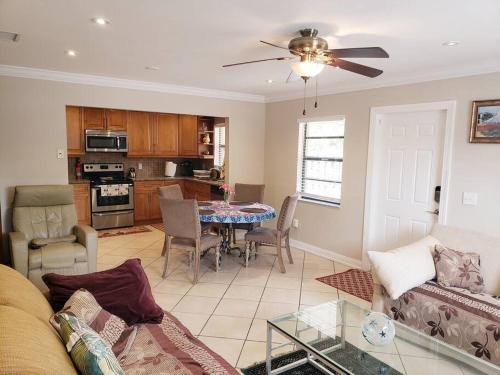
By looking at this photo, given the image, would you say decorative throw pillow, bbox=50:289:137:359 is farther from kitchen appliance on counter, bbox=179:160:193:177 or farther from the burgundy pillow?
kitchen appliance on counter, bbox=179:160:193:177

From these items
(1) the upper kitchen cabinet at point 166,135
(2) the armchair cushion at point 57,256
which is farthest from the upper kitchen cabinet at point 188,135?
(2) the armchair cushion at point 57,256

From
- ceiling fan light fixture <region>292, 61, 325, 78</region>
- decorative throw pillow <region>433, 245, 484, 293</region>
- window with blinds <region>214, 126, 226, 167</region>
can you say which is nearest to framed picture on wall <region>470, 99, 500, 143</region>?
decorative throw pillow <region>433, 245, 484, 293</region>

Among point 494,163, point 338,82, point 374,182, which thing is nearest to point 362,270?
point 374,182

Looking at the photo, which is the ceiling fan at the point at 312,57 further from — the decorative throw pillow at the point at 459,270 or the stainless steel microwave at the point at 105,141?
the stainless steel microwave at the point at 105,141

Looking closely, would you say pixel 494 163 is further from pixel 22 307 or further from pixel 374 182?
pixel 22 307

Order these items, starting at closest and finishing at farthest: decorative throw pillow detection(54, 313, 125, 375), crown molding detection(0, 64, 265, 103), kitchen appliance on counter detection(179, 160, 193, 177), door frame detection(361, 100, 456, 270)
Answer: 1. decorative throw pillow detection(54, 313, 125, 375)
2. door frame detection(361, 100, 456, 270)
3. crown molding detection(0, 64, 265, 103)
4. kitchen appliance on counter detection(179, 160, 193, 177)

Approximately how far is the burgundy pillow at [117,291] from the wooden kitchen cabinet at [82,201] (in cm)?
442

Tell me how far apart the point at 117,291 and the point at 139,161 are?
215 inches

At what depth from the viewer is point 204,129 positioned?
746 cm

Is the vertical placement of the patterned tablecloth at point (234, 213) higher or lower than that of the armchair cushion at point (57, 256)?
higher

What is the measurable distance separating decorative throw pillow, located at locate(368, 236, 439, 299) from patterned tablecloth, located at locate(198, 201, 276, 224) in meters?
1.61

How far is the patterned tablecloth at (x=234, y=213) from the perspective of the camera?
4.08 metres

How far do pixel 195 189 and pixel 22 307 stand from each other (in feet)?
18.2

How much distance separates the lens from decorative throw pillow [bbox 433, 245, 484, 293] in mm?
2797
